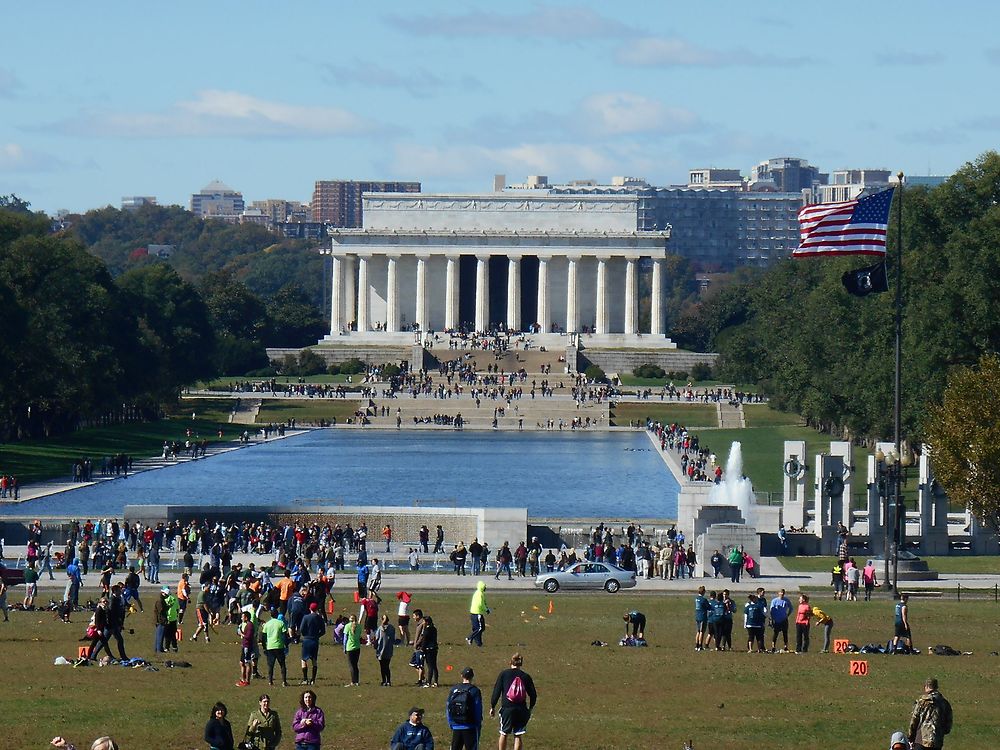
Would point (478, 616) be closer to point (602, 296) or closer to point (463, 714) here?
point (463, 714)

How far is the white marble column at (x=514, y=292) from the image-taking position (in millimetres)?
170250

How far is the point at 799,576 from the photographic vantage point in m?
48.1

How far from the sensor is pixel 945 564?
51125 mm

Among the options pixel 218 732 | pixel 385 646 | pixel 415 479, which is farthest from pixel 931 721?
pixel 415 479

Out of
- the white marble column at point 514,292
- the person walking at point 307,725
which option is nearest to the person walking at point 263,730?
the person walking at point 307,725

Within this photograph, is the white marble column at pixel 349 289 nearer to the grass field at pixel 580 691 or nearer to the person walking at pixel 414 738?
the grass field at pixel 580 691

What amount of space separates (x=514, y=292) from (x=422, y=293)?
7584 mm

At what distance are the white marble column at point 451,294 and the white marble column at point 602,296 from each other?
1170cm

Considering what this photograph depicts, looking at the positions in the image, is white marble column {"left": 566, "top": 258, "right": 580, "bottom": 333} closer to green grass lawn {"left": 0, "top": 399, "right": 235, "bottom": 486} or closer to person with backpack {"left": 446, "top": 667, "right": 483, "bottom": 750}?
green grass lawn {"left": 0, "top": 399, "right": 235, "bottom": 486}

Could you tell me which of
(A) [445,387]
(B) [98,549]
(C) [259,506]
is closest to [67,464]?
(C) [259,506]

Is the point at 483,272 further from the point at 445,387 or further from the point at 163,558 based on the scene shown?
the point at 163,558

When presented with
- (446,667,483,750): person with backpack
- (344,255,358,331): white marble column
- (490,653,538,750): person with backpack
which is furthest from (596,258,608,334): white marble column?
(446,667,483,750): person with backpack

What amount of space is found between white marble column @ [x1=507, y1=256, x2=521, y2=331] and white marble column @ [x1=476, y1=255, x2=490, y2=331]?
180 cm

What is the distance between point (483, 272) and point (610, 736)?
146 m
